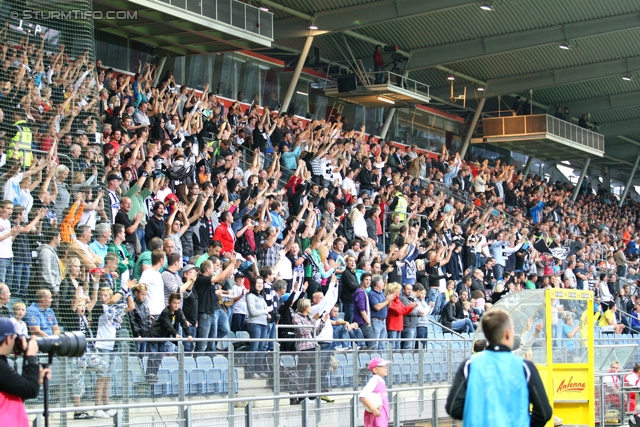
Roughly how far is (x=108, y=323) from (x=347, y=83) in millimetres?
18591

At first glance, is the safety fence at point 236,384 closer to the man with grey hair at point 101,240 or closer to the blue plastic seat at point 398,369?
the blue plastic seat at point 398,369

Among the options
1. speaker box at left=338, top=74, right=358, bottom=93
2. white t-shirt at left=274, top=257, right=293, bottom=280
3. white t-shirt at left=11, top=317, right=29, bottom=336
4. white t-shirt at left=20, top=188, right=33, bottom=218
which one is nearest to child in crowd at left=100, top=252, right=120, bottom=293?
white t-shirt at left=20, top=188, right=33, bottom=218

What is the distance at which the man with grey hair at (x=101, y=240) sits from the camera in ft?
38.7

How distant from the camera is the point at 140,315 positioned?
1116cm

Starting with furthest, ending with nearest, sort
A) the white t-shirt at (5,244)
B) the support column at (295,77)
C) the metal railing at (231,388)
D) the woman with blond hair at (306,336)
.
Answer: the support column at (295,77) → the woman with blond hair at (306,336) → the white t-shirt at (5,244) → the metal railing at (231,388)

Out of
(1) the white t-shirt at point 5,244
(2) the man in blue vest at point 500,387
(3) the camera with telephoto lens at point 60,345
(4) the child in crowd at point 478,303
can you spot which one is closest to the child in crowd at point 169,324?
(1) the white t-shirt at point 5,244

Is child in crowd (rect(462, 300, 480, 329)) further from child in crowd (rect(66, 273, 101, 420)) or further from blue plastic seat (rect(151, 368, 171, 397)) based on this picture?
child in crowd (rect(66, 273, 101, 420))

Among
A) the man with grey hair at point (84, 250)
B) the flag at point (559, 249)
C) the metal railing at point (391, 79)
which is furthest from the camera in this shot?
the metal railing at point (391, 79)

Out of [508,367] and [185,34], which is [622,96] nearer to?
[185,34]

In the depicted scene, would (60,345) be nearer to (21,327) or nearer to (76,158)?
(21,327)

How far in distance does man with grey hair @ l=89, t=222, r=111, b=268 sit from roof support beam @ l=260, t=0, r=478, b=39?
14.1 metres

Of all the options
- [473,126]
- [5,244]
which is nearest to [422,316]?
[5,244]

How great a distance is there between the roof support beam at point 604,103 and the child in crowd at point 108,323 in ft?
96.7

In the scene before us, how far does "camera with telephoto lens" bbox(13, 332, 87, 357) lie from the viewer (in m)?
5.44
